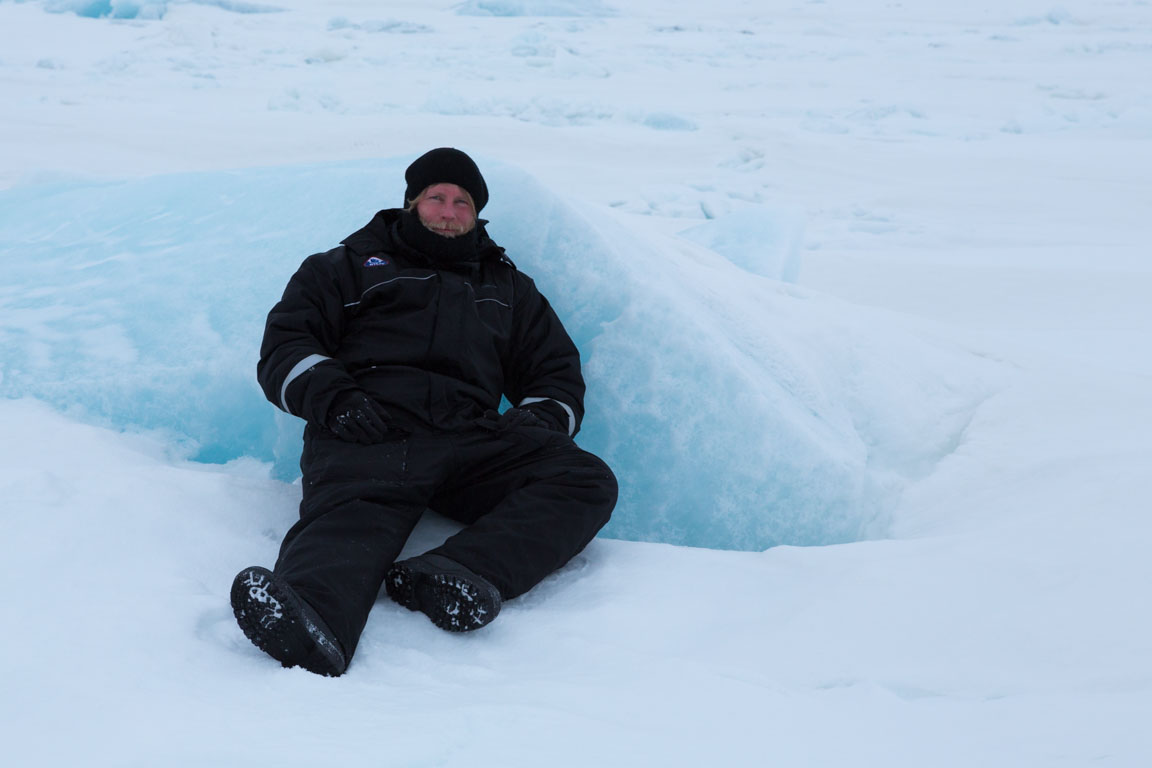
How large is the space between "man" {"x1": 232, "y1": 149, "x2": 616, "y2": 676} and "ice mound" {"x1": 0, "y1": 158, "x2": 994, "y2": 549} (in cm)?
22

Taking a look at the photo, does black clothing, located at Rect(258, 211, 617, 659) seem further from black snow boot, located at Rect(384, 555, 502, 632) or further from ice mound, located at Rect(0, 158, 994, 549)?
ice mound, located at Rect(0, 158, 994, 549)

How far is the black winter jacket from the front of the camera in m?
1.83

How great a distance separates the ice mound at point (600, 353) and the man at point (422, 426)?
217 millimetres

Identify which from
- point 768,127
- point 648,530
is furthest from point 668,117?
point 648,530

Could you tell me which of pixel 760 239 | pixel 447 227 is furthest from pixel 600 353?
pixel 760 239

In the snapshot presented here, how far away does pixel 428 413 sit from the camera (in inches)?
72.1

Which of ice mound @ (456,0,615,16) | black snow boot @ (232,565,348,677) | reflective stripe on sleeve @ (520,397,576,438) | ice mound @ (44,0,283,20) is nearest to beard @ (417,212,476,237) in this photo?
reflective stripe on sleeve @ (520,397,576,438)

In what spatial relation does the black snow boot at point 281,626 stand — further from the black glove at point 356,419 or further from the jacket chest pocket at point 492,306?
the jacket chest pocket at point 492,306

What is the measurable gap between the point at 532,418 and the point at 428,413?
20 centimetres

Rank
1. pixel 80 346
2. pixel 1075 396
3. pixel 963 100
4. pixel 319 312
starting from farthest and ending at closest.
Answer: pixel 963 100 < pixel 1075 396 < pixel 80 346 < pixel 319 312

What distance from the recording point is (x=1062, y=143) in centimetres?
872

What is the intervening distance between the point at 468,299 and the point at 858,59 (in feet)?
42.8

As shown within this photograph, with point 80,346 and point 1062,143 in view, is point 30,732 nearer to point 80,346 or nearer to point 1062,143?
point 80,346

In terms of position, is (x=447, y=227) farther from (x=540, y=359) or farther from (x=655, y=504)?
(x=655, y=504)
